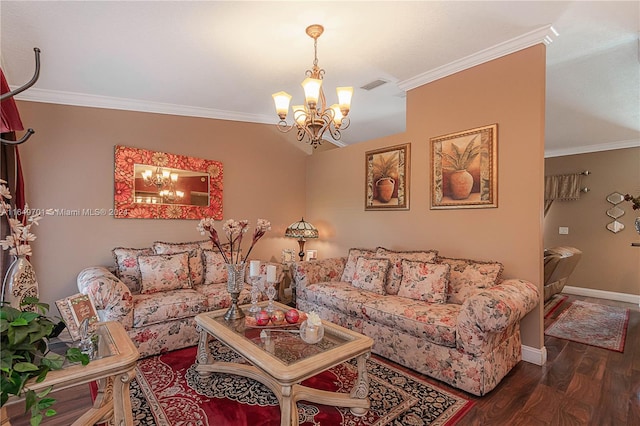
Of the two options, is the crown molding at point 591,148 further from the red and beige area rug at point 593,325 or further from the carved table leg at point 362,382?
the carved table leg at point 362,382

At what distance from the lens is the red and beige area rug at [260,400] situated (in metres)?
1.90

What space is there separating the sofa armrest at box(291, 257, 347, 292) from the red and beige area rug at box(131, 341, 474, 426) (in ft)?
4.01

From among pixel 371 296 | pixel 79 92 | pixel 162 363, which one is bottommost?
pixel 162 363

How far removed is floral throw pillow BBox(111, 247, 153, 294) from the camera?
3.25 metres

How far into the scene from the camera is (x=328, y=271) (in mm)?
3840

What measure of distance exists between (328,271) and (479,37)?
2926 mm

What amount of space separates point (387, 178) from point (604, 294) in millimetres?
4634

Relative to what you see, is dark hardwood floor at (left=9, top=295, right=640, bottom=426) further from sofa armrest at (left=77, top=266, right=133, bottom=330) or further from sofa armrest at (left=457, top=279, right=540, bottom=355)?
sofa armrest at (left=77, top=266, right=133, bottom=330)

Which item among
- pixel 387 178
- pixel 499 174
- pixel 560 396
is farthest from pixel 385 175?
pixel 560 396

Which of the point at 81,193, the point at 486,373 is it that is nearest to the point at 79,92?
the point at 81,193

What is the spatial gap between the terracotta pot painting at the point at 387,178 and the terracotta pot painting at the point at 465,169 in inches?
15.0

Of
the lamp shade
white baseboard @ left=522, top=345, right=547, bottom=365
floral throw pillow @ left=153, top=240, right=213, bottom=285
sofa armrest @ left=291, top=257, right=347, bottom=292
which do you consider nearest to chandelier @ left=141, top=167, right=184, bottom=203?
floral throw pillow @ left=153, top=240, right=213, bottom=285

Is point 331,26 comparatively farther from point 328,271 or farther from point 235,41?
point 328,271

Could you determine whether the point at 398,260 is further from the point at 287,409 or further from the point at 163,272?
the point at 163,272
